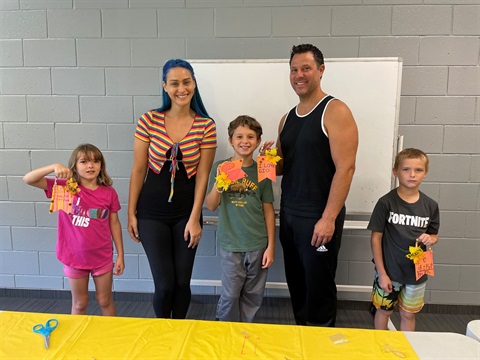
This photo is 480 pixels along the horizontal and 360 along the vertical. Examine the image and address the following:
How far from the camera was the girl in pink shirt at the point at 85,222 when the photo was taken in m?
1.92

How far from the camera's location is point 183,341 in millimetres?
1215

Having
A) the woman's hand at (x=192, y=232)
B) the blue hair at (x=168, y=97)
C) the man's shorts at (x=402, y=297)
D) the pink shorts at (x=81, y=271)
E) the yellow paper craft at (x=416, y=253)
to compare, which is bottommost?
the man's shorts at (x=402, y=297)

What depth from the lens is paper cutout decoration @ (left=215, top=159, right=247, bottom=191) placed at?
5.81 ft

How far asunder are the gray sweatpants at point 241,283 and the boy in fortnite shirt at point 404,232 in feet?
2.15

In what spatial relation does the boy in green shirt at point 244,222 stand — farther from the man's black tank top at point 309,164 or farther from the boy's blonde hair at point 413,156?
the boy's blonde hair at point 413,156

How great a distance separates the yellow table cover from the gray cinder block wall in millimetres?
1411

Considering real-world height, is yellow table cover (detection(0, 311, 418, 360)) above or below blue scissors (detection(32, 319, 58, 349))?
below

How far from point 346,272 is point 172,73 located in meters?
1.91

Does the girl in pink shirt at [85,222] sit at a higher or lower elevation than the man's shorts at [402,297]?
higher

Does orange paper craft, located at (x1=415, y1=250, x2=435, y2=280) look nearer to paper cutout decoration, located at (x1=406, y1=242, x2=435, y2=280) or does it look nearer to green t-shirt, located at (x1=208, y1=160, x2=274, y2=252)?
paper cutout decoration, located at (x1=406, y1=242, x2=435, y2=280)

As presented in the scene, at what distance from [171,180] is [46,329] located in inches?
35.9

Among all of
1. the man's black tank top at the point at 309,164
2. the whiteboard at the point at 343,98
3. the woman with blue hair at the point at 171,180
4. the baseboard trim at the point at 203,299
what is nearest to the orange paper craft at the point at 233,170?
the woman with blue hair at the point at 171,180

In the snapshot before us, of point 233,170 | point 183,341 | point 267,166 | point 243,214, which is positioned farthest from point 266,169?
point 183,341

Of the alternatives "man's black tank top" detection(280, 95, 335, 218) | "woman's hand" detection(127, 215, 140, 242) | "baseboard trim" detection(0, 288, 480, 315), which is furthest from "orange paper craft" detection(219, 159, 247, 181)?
"baseboard trim" detection(0, 288, 480, 315)
